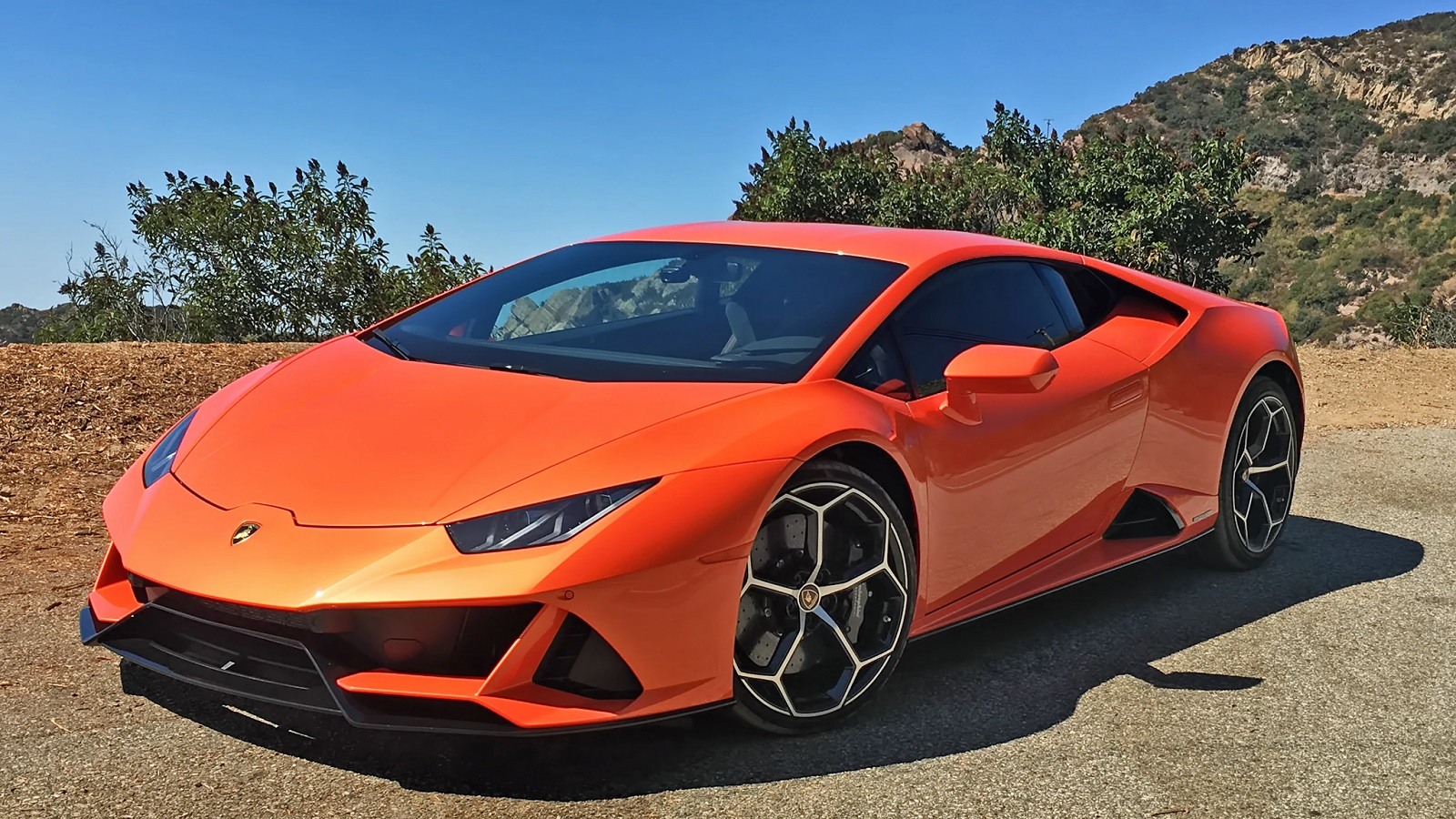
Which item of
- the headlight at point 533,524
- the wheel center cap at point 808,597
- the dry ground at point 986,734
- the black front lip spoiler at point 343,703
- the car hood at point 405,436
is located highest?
the car hood at point 405,436

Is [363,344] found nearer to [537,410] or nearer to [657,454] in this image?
[537,410]

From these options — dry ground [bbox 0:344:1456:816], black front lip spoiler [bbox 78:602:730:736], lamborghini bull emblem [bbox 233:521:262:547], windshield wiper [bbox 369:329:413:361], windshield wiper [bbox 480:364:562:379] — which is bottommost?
dry ground [bbox 0:344:1456:816]

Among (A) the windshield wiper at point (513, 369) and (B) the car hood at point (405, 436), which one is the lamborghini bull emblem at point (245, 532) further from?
(A) the windshield wiper at point (513, 369)

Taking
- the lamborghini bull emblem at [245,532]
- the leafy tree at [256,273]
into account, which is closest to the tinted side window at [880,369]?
the lamborghini bull emblem at [245,532]

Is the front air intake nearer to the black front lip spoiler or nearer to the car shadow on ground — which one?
the black front lip spoiler

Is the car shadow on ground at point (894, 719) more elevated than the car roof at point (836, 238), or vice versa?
the car roof at point (836, 238)

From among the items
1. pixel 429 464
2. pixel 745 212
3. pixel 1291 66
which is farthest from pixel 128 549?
pixel 1291 66

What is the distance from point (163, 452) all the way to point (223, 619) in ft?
3.07

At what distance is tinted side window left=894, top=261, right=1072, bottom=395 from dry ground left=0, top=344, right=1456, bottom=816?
3.11ft

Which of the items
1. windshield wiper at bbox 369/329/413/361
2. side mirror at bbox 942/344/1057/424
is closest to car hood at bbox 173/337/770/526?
windshield wiper at bbox 369/329/413/361

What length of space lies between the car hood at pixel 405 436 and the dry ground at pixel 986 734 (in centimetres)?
60

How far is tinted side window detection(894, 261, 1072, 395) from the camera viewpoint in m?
3.66

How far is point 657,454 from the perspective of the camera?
2.87 meters

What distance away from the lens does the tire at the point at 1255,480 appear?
196 inches
